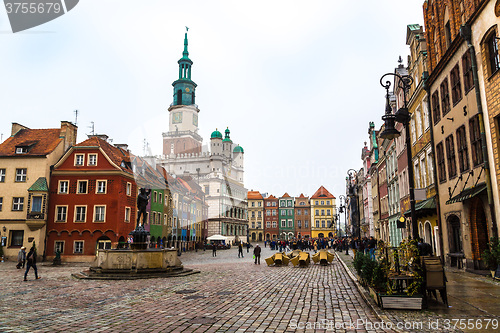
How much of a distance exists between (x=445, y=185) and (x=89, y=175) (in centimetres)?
3178

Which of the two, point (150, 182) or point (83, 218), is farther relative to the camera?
point (150, 182)

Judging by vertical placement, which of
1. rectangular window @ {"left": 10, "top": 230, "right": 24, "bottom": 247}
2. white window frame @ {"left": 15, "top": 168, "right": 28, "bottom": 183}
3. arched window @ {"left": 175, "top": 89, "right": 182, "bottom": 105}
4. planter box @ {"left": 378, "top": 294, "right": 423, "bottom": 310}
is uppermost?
arched window @ {"left": 175, "top": 89, "right": 182, "bottom": 105}

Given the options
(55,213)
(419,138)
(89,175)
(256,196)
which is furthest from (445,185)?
(256,196)

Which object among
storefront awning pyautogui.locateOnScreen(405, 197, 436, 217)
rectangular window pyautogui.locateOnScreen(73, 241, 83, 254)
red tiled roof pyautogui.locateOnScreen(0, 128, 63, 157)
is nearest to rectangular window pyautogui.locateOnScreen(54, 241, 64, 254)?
rectangular window pyautogui.locateOnScreen(73, 241, 83, 254)

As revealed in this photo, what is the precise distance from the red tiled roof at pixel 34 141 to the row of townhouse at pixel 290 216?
285 ft

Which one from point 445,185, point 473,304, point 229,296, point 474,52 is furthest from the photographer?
point 445,185

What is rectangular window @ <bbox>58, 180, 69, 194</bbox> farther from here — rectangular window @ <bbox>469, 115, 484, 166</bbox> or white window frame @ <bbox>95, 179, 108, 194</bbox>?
rectangular window @ <bbox>469, 115, 484, 166</bbox>

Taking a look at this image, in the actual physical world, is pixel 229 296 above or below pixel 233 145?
below

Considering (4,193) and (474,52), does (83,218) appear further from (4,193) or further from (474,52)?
(474,52)

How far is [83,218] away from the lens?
37969 millimetres

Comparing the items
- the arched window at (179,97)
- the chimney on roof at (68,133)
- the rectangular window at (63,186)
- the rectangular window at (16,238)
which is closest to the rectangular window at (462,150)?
the rectangular window at (63,186)

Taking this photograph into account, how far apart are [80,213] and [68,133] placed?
9352 mm

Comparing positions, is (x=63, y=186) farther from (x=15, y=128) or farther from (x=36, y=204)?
(x=15, y=128)

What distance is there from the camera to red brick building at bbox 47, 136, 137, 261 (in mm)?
37500
